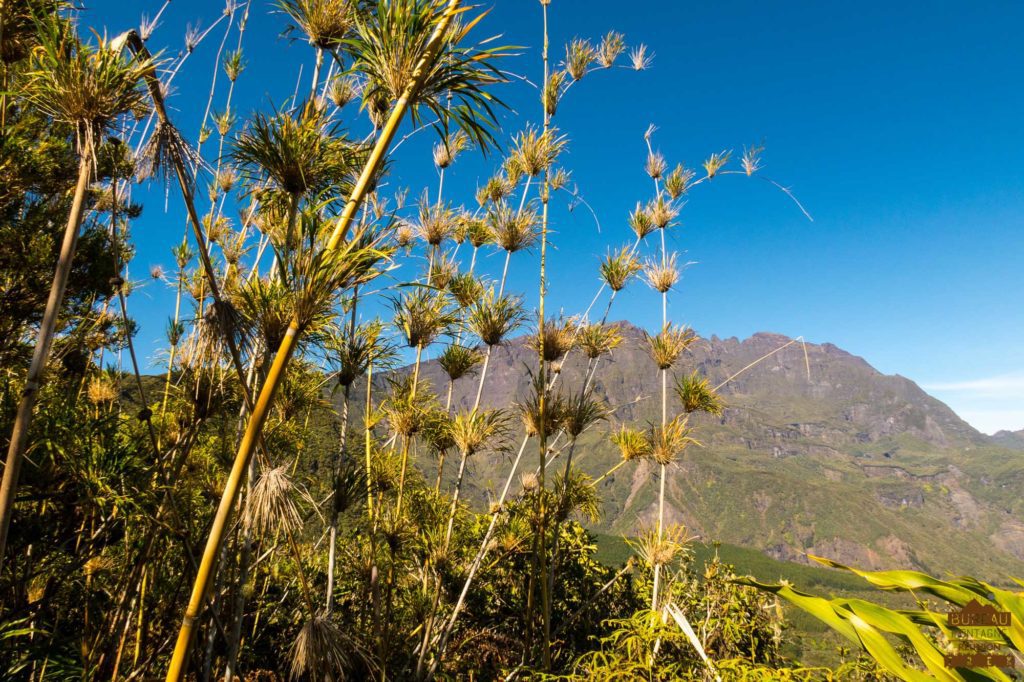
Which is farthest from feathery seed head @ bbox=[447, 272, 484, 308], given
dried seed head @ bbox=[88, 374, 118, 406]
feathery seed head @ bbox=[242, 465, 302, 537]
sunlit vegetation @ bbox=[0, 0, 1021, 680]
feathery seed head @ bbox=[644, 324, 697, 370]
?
dried seed head @ bbox=[88, 374, 118, 406]

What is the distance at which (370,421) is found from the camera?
12.4 feet

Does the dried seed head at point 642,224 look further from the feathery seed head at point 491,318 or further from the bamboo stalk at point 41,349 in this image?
the bamboo stalk at point 41,349

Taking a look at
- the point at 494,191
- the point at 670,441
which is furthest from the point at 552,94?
the point at 670,441

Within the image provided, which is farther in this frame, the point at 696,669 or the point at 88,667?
the point at 88,667

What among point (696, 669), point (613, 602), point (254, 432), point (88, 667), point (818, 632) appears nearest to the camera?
point (254, 432)

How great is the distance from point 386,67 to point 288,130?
74 cm

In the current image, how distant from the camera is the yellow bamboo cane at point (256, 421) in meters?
1.41

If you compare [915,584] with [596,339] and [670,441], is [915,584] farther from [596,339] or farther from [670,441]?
[596,339]

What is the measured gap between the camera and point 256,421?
1.42 m

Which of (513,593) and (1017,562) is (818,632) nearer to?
(513,593)

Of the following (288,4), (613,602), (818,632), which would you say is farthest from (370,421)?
(818,632)

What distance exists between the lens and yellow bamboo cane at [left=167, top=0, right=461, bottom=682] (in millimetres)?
1412

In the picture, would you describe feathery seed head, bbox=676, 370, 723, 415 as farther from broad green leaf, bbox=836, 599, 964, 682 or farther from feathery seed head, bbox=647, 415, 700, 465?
broad green leaf, bbox=836, 599, 964, 682

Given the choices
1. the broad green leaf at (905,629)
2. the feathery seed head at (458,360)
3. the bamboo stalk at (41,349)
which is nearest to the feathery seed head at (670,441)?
the feathery seed head at (458,360)
